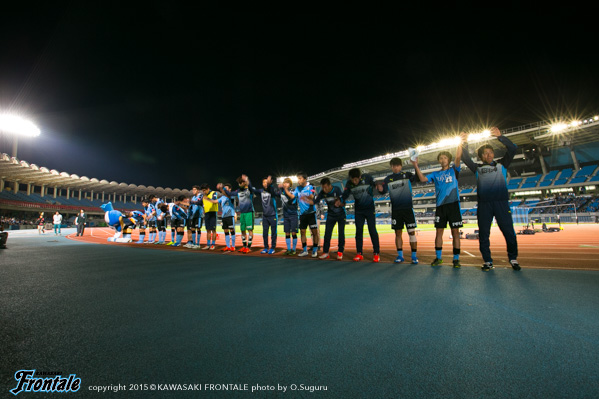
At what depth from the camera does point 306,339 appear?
4.91 feet

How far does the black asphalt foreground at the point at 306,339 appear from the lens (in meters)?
1.05

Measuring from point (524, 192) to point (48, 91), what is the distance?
69003 mm

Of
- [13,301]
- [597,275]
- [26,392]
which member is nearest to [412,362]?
[26,392]

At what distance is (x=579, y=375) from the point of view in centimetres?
109

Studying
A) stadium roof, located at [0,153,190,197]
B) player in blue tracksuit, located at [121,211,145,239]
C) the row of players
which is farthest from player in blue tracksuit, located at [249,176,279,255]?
stadium roof, located at [0,153,190,197]

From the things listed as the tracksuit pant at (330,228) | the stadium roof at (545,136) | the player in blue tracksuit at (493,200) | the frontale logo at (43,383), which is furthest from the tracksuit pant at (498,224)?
the stadium roof at (545,136)

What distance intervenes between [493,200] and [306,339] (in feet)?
13.5

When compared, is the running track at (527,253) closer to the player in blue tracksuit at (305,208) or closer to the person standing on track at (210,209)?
the person standing on track at (210,209)

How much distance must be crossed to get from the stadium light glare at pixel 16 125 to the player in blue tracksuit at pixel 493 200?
5070 centimetres

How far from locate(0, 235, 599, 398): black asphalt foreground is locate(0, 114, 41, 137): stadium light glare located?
47.2 meters

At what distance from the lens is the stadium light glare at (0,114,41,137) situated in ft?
106

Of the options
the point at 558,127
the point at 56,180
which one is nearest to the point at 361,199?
the point at 558,127

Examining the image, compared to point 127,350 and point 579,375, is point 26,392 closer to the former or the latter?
point 127,350

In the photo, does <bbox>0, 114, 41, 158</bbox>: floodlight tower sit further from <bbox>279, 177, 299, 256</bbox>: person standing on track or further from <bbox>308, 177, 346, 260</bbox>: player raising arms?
<bbox>308, 177, 346, 260</bbox>: player raising arms
